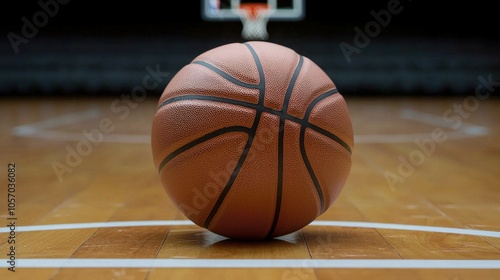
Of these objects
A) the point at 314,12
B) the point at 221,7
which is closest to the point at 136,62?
the point at 221,7

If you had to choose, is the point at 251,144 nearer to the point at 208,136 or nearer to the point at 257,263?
the point at 208,136

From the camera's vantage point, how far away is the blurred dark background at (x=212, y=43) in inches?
573

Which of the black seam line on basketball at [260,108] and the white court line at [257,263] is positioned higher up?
the black seam line on basketball at [260,108]

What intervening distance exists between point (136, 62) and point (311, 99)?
12.2 metres

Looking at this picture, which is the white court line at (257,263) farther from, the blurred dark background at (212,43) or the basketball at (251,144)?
the blurred dark background at (212,43)

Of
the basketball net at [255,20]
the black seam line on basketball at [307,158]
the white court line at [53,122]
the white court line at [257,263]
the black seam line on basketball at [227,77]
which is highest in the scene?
the black seam line on basketball at [227,77]

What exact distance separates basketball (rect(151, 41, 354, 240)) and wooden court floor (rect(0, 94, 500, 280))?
0.13 metres

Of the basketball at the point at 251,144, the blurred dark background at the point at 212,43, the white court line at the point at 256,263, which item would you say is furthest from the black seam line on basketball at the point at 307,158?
the blurred dark background at the point at 212,43

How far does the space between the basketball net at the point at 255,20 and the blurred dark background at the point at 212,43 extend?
0.13m

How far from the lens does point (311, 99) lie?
2.60 meters

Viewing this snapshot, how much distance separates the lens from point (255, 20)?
1471 centimetres

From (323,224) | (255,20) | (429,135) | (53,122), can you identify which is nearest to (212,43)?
(255,20)

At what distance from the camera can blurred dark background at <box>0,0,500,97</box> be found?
1456 centimetres

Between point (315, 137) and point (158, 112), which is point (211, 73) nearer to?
point (158, 112)
